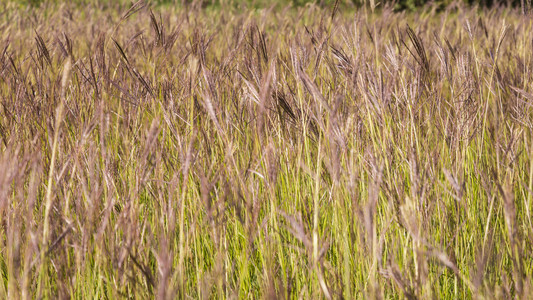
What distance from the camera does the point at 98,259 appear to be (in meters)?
0.86

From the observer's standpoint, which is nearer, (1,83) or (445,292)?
(445,292)

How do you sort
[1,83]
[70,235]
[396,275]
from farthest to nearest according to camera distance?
1. [1,83]
2. [70,235]
3. [396,275]

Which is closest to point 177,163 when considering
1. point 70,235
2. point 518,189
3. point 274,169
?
point 70,235

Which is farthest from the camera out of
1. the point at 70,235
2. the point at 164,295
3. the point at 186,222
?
the point at 186,222

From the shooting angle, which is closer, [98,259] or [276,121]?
[98,259]

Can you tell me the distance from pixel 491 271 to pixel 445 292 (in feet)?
0.34

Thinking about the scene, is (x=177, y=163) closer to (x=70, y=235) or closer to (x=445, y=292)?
(x=70, y=235)

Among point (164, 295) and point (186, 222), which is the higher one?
point (164, 295)

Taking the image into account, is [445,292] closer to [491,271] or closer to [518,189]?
[491,271]

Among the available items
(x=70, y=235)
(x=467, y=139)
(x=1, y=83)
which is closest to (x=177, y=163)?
(x=70, y=235)

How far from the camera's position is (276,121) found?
4.47 feet

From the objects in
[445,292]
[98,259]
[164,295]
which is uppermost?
[164,295]

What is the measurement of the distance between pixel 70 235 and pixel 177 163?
42cm

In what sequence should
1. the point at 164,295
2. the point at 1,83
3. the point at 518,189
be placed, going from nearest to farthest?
the point at 164,295 < the point at 518,189 < the point at 1,83
